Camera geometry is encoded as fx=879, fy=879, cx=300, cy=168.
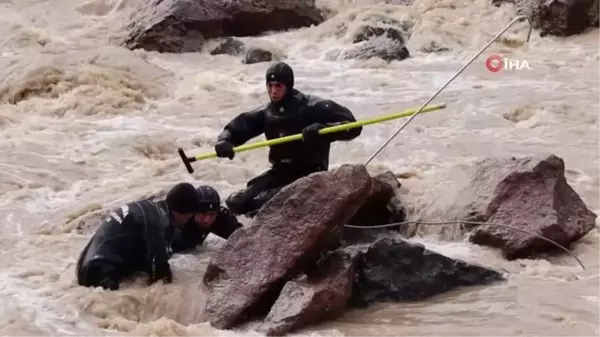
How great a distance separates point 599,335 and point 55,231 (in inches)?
158

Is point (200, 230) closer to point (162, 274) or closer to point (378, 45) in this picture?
point (162, 274)

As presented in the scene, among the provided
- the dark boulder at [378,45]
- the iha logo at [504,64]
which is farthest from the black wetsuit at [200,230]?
the dark boulder at [378,45]

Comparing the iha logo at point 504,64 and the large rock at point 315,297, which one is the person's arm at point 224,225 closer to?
the large rock at point 315,297

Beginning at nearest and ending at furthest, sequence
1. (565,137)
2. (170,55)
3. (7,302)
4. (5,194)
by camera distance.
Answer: (7,302) → (5,194) → (565,137) → (170,55)

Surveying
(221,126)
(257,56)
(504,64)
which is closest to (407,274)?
(221,126)

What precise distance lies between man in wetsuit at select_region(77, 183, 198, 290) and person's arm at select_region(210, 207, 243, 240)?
1.36ft

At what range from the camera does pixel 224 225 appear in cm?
567

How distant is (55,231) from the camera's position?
652 centimetres

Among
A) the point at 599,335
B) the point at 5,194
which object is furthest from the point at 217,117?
the point at 599,335

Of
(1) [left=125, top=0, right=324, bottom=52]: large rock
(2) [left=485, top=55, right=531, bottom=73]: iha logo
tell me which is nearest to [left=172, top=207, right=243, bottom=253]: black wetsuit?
(2) [left=485, top=55, right=531, bottom=73]: iha logo

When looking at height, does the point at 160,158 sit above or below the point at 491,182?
below

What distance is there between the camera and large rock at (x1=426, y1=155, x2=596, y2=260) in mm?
5238

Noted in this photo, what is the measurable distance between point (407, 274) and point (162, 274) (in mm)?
1454

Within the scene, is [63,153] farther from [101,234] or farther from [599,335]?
[599,335]
